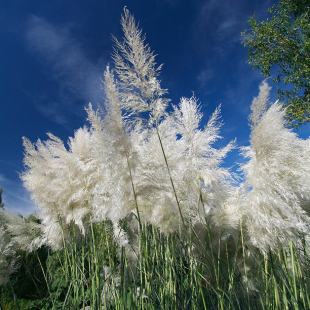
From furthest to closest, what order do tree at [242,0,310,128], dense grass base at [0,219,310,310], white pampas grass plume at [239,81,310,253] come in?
1. tree at [242,0,310,128]
2. white pampas grass plume at [239,81,310,253]
3. dense grass base at [0,219,310,310]

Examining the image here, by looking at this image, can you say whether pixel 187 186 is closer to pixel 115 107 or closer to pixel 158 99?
pixel 158 99

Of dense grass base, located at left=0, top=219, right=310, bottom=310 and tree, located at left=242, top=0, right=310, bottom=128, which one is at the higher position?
tree, located at left=242, top=0, right=310, bottom=128

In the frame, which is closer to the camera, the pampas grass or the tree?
the pampas grass

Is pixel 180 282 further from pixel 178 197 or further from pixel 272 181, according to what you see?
pixel 272 181

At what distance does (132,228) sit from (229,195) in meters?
1.17

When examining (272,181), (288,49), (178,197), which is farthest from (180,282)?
(288,49)

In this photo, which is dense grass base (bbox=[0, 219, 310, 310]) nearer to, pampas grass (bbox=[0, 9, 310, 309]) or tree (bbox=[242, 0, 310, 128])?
pampas grass (bbox=[0, 9, 310, 309])

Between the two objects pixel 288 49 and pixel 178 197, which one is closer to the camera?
pixel 178 197

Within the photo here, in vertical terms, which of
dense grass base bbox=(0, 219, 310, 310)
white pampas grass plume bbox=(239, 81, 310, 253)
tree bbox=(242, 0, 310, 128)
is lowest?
dense grass base bbox=(0, 219, 310, 310)

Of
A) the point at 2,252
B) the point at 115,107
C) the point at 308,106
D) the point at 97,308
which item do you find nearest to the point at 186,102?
the point at 115,107

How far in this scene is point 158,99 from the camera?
1.68 m

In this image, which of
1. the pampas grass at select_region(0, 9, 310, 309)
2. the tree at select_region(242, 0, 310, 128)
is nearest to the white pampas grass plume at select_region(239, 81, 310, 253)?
the pampas grass at select_region(0, 9, 310, 309)

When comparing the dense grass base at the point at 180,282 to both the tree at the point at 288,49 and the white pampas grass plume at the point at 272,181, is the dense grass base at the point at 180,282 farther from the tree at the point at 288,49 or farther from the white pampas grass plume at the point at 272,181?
the tree at the point at 288,49

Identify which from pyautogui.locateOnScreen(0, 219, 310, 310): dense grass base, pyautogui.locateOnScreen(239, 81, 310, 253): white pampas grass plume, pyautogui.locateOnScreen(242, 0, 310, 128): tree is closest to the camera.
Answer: pyautogui.locateOnScreen(0, 219, 310, 310): dense grass base
